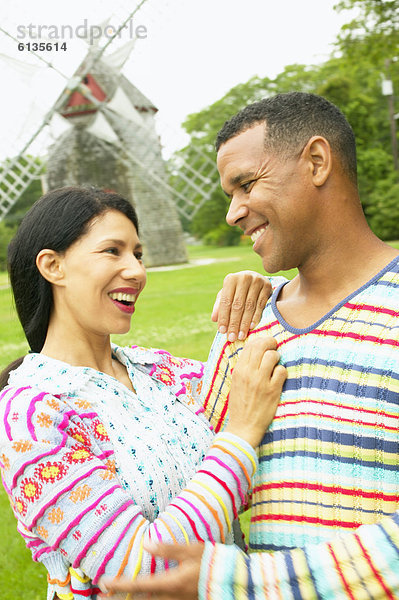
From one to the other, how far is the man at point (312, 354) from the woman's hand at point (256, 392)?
0.04m

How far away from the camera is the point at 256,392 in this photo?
6.15 feet

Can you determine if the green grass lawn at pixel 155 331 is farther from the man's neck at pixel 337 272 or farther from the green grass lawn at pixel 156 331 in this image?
the man's neck at pixel 337 272

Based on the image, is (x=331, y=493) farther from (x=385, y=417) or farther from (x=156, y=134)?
(x=156, y=134)

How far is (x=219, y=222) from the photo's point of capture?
49.2m

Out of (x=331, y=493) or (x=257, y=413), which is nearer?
(x=331, y=493)

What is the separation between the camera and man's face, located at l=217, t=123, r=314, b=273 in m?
1.92

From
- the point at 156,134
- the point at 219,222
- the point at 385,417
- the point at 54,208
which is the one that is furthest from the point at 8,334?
the point at 219,222

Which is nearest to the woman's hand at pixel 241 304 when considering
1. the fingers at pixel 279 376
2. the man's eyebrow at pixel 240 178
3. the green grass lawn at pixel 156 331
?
the fingers at pixel 279 376

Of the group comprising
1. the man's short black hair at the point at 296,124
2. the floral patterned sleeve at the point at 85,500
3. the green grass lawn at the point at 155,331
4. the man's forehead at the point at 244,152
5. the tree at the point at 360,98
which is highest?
the tree at the point at 360,98

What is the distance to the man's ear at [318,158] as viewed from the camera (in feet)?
6.30

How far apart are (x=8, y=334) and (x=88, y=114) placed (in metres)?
13.6

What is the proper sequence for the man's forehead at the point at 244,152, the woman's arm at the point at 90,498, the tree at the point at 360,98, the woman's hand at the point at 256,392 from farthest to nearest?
1. the tree at the point at 360,98
2. the man's forehead at the point at 244,152
3. the woman's hand at the point at 256,392
4. the woman's arm at the point at 90,498

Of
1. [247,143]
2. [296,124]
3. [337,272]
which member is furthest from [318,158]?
[337,272]

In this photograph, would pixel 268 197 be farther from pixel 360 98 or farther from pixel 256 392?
pixel 360 98
